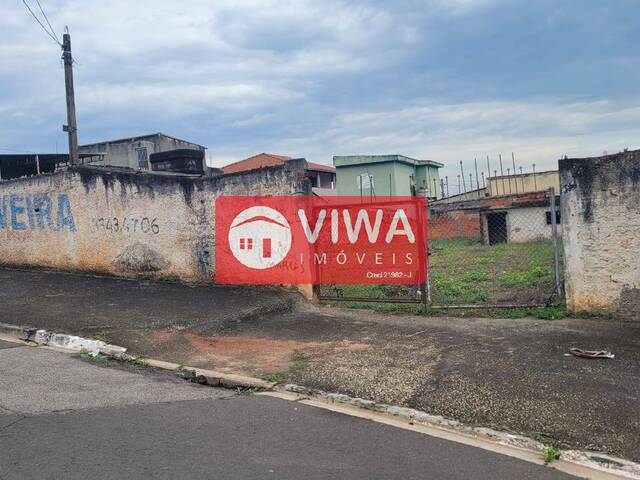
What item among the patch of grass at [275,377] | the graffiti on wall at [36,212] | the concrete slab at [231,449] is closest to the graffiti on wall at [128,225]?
the graffiti on wall at [36,212]

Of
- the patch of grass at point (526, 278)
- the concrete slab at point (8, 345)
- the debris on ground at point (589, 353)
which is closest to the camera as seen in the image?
the debris on ground at point (589, 353)

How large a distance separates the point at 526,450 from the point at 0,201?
1525 centimetres

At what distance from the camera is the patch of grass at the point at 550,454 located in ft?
12.5

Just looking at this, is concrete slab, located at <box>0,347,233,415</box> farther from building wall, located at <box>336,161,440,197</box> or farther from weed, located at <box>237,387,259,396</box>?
building wall, located at <box>336,161,440,197</box>

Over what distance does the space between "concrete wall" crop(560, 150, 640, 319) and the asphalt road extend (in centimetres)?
450

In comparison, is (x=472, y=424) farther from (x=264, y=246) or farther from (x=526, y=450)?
(x=264, y=246)

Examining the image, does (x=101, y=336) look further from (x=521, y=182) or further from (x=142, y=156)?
(x=521, y=182)

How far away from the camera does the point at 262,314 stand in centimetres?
892

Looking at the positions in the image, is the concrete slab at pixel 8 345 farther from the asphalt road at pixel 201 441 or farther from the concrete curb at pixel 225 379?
the concrete curb at pixel 225 379

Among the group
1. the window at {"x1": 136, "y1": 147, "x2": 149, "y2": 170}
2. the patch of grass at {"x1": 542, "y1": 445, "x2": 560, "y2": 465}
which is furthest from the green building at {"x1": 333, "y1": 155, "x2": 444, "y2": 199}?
the patch of grass at {"x1": 542, "y1": 445, "x2": 560, "y2": 465}

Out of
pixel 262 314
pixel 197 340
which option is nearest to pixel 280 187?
pixel 262 314

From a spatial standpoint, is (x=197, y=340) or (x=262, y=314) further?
(x=262, y=314)

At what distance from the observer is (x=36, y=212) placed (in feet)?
45.1

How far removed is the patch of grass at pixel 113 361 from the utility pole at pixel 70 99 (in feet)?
29.9
